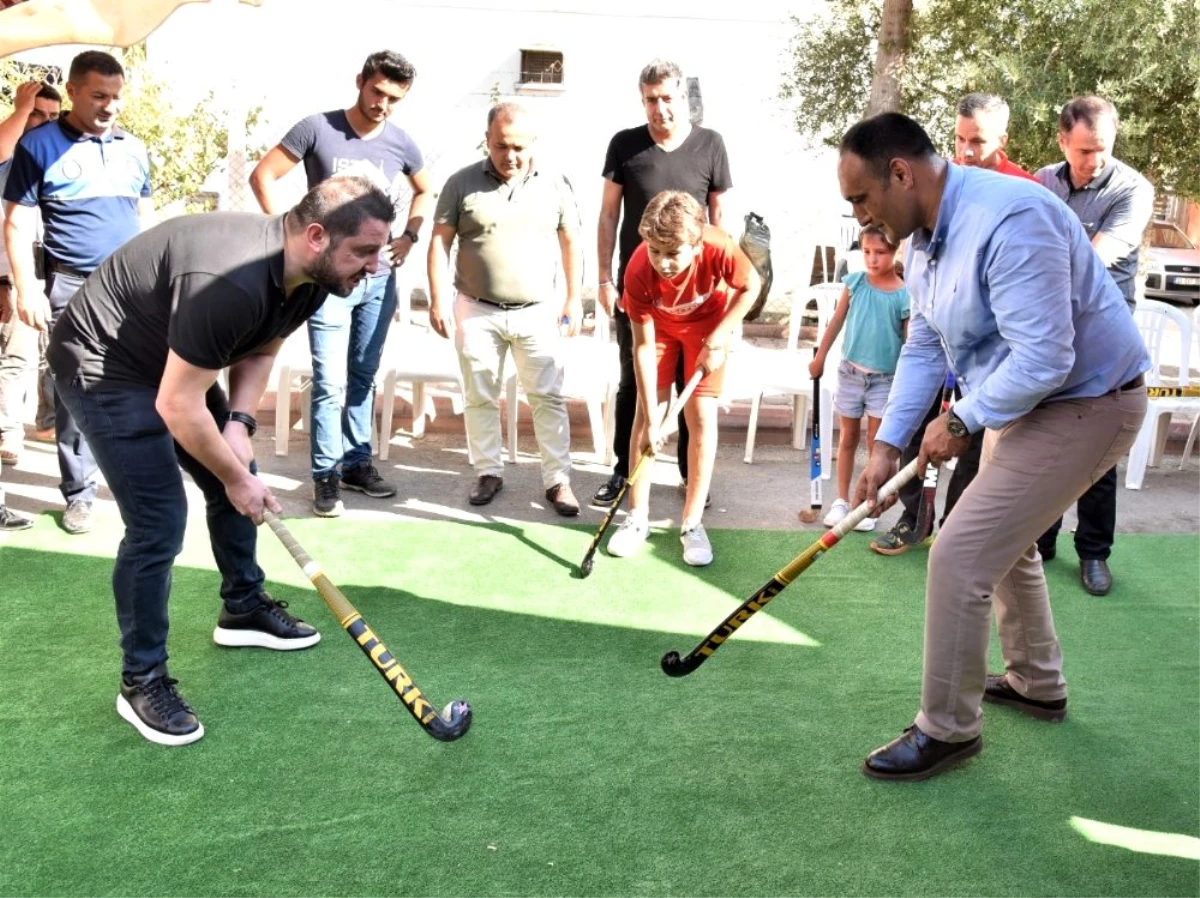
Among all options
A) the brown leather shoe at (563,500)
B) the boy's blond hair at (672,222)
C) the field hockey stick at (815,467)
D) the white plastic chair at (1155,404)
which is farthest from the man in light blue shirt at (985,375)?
the white plastic chair at (1155,404)

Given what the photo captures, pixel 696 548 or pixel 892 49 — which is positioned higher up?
pixel 892 49

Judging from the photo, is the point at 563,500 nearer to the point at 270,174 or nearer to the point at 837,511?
the point at 837,511

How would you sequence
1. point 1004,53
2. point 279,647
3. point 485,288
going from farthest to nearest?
point 1004,53, point 485,288, point 279,647

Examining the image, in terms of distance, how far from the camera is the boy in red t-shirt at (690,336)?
4785 millimetres

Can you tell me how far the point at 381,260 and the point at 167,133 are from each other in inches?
156

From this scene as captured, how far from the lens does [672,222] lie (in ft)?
14.5

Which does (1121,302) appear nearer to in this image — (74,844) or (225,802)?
(225,802)

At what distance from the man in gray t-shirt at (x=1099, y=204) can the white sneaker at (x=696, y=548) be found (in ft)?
4.24

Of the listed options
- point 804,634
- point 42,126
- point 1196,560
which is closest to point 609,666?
point 804,634

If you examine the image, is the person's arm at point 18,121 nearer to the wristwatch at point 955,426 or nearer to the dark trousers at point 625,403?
the dark trousers at point 625,403

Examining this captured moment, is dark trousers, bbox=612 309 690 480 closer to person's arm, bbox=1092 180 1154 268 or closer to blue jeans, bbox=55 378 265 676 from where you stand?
person's arm, bbox=1092 180 1154 268

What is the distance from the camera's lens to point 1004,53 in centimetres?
777

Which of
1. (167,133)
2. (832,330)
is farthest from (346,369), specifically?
(167,133)

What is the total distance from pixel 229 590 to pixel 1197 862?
2.88m
